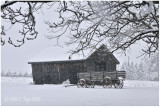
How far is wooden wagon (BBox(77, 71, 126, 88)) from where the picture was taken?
71.1 feet

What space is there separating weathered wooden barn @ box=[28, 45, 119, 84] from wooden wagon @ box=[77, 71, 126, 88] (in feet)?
12.5

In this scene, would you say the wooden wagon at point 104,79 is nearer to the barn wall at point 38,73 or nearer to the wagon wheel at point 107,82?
the wagon wheel at point 107,82

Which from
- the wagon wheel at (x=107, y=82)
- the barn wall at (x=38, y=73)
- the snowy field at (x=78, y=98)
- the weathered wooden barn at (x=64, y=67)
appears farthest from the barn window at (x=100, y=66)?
the snowy field at (x=78, y=98)

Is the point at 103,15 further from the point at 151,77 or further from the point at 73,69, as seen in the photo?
the point at 151,77

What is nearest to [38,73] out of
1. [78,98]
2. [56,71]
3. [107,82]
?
[56,71]

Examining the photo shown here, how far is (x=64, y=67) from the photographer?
28859 millimetres

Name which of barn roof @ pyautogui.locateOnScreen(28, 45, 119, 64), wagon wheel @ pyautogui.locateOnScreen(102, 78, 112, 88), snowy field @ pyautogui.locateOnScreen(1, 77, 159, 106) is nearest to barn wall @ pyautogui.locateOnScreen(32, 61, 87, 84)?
barn roof @ pyautogui.locateOnScreen(28, 45, 119, 64)

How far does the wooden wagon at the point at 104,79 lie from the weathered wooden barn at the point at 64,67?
12.5 ft

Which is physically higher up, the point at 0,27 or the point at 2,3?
the point at 2,3

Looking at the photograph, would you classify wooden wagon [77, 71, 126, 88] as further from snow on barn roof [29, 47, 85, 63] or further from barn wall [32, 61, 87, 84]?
snow on barn roof [29, 47, 85, 63]

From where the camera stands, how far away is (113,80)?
22062mm

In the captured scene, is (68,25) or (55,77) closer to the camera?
(68,25)

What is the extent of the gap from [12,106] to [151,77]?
64622 mm

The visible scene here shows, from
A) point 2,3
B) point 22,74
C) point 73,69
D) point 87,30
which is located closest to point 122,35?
point 87,30
